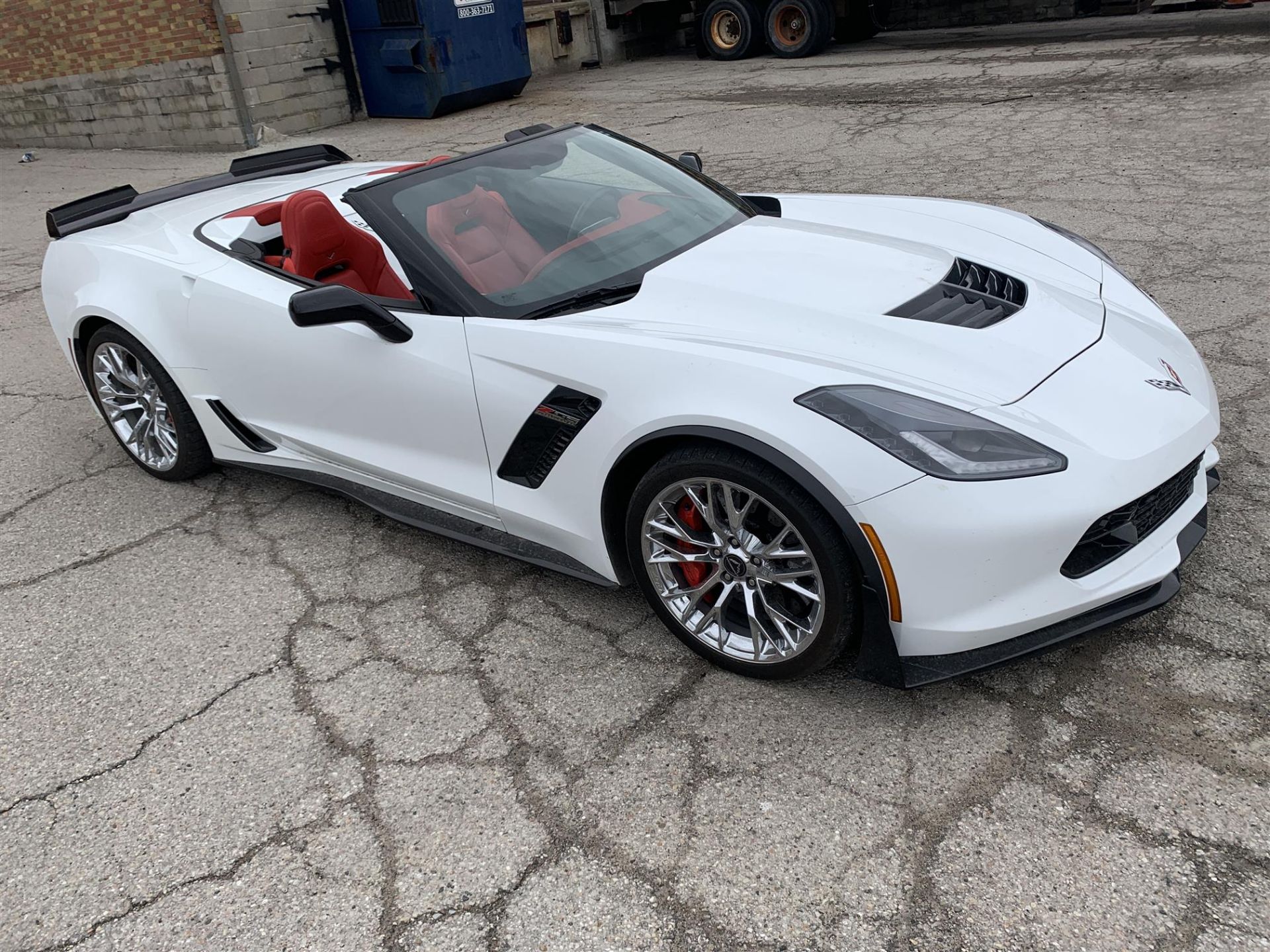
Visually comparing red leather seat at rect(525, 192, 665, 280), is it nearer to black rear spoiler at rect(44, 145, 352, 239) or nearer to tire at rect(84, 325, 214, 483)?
tire at rect(84, 325, 214, 483)

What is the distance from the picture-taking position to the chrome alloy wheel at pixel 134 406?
3.86m

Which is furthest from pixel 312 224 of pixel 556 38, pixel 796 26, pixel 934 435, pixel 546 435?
pixel 556 38

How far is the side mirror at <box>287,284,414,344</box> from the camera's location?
272 centimetres

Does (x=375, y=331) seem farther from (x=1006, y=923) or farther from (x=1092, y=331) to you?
(x=1006, y=923)

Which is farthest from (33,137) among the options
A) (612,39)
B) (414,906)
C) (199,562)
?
(414,906)

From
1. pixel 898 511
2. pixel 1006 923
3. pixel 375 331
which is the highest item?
pixel 375 331

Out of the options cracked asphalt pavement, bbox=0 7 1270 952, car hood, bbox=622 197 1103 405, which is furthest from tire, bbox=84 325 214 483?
car hood, bbox=622 197 1103 405

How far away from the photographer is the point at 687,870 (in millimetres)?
2094

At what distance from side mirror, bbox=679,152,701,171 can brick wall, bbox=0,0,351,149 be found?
30.0ft

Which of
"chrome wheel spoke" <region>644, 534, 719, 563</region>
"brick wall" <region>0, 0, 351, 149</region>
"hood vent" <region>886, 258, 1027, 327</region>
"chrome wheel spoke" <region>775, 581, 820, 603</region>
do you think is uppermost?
"brick wall" <region>0, 0, 351, 149</region>

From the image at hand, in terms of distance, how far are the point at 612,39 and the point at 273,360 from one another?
51.2 feet

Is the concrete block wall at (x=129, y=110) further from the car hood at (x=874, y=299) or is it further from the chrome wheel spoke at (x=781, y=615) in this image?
the chrome wheel spoke at (x=781, y=615)

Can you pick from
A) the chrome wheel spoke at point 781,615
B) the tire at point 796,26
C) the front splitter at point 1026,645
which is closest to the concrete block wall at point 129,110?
the tire at point 796,26

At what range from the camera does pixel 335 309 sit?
108 inches
